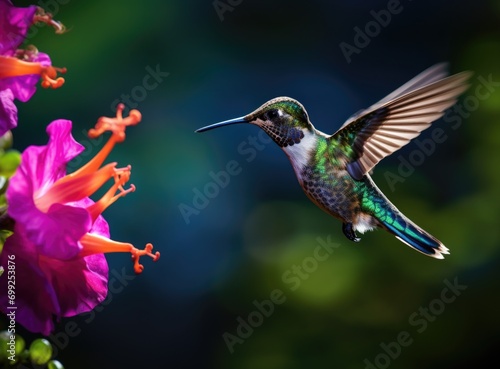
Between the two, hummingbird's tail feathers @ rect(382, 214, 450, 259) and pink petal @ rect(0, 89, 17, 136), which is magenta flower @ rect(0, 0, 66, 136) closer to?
pink petal @ rect(0, 89, 17, 136)

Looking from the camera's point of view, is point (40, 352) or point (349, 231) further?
point (349, 231)

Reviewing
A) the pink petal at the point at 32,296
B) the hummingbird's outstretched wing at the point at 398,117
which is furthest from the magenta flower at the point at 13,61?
the hummingbird's outstretched wing at the point at 398,117

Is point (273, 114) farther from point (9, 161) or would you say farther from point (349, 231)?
point (9, 161)

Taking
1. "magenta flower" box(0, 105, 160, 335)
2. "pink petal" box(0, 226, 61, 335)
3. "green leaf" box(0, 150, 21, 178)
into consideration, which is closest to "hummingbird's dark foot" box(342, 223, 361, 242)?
"magenta flower" box(0, 105, 160, 335)

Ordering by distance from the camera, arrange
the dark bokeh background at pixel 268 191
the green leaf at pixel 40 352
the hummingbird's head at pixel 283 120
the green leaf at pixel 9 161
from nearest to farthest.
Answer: the green leaf at pixel 9 161 → the green leaf at pixel 40 352 → the hummingbird's head at pixel 283 120 → the dark bokeh background at pixel 268 191

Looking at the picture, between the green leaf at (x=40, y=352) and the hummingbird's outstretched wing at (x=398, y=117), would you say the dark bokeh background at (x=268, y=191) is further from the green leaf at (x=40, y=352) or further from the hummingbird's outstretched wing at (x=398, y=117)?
the green leaf at (x=40, y=352)

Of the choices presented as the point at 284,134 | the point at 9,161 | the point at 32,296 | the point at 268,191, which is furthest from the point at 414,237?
the point at 268,191

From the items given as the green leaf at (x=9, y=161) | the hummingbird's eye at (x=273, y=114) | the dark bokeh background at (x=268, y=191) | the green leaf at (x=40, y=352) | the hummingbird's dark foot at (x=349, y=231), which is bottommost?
the dark bokeh background at (x=268, y=191)
